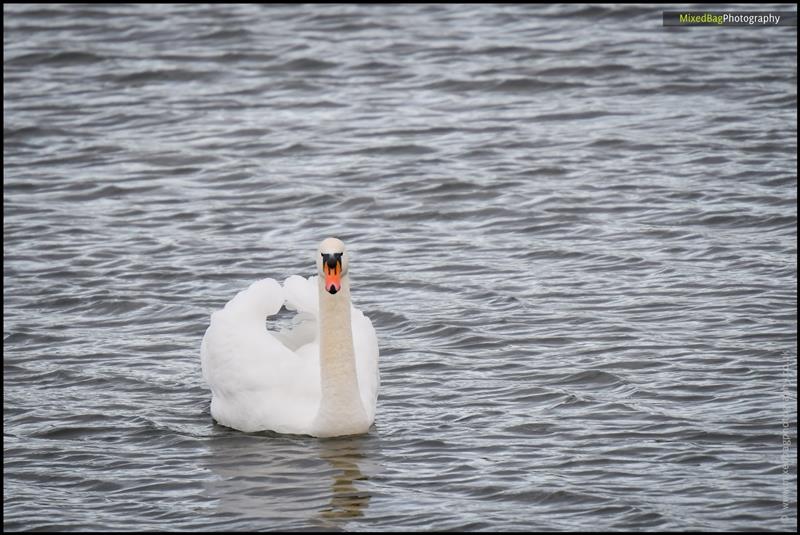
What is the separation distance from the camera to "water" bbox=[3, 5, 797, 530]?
8.23m

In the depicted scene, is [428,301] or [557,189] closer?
[428,301]

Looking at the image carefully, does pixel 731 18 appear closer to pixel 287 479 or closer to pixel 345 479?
pixel 345 479

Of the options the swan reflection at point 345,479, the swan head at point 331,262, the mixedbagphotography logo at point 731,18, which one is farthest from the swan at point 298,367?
the mixedbagphotography logo at point 731,18

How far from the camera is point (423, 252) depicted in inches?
511

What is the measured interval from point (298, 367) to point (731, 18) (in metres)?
11.7

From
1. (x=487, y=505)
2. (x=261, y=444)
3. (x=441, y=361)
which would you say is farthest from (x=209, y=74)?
(x=487, y=505)

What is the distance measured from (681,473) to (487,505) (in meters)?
1.08

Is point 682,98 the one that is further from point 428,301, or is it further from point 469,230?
point 428,301

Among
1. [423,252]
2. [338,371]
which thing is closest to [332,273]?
[338,371]

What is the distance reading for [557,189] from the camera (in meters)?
14.5

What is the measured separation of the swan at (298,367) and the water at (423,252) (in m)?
0.16

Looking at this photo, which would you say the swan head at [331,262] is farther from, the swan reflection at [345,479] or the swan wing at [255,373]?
the swan reflection at [345,479]

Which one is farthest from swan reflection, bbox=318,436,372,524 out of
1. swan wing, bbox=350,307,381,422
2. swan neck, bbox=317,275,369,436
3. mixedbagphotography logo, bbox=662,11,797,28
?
mixedbagphotography logo, bbox=662,11,797,28

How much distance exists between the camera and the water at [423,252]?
823 cm
